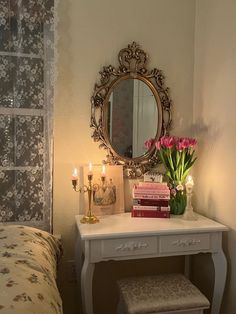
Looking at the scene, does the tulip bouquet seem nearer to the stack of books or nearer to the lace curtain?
the stack of books

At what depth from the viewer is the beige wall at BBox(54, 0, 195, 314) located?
1854mm

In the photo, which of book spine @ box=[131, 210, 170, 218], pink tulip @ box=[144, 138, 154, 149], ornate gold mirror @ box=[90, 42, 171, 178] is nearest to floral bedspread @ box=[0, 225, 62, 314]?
book spine @ box=[131, 210, 170, 218]

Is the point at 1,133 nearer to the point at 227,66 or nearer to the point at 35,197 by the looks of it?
the point at 35,197

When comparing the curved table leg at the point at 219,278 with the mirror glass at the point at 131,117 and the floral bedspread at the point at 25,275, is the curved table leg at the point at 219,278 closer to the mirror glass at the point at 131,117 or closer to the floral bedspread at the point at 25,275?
the mirror glass at the point at 131,117

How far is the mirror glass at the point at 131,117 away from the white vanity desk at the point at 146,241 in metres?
0.49

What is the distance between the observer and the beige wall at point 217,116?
168 centimetres

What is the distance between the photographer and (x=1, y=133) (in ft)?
5.49

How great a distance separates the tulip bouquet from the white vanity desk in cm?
16

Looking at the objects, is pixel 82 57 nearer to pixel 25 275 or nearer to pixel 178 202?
pixel 178 202

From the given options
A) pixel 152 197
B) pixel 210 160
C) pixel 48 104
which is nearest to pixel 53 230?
pixel 152 197

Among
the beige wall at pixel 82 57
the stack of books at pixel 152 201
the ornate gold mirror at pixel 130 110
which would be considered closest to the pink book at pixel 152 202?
the stack of books at pixel 152 201

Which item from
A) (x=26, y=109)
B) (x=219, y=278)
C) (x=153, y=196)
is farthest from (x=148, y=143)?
(x=219, y=278)

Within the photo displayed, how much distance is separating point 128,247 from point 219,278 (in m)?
0.57

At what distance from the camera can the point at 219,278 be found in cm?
167
